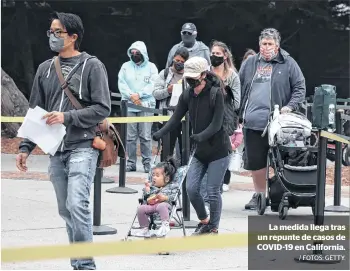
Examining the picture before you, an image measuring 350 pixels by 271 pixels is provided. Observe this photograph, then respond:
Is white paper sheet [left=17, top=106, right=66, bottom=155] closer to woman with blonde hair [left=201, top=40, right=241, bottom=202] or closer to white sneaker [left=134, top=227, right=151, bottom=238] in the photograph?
white sneaker [left=134, top=227, right=151, bottom=238]

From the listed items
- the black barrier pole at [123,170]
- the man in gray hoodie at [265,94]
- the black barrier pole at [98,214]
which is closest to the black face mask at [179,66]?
the black barrier pole at [123,170]

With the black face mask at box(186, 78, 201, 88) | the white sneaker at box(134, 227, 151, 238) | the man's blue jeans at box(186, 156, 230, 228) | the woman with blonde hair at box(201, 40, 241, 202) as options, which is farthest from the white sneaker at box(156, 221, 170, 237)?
the woman with blonde hair at box(201, 40, 241, 202)

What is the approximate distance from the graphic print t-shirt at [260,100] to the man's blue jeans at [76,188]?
351 cm

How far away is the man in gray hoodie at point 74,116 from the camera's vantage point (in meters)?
6.51

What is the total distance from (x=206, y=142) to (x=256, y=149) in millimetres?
1677

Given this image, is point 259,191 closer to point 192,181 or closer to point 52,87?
point 192,181

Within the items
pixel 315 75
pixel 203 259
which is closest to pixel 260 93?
pixel 203 259

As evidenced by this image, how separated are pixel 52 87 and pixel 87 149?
52 centimetres

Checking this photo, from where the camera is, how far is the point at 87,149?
21.8 feet

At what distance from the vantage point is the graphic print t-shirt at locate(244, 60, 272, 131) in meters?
9.91

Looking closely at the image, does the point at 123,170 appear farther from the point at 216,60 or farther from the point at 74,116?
the point at 74,116

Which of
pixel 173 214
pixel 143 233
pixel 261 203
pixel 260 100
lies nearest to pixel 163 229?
pixel 143 233

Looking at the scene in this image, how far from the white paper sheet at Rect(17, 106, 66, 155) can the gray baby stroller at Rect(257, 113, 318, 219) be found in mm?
3260

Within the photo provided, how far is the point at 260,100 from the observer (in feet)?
32.8
